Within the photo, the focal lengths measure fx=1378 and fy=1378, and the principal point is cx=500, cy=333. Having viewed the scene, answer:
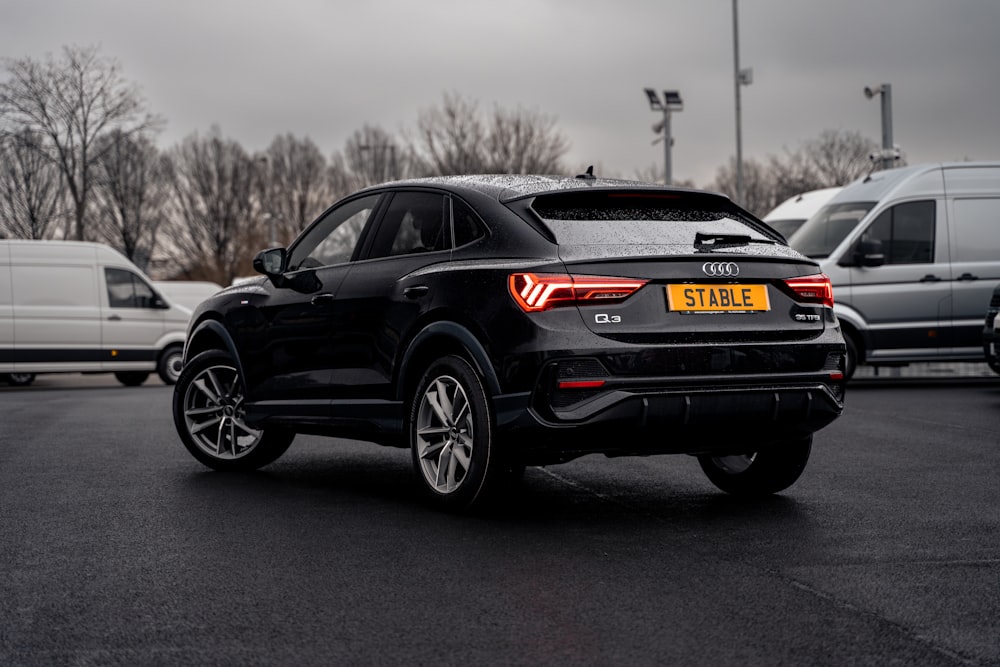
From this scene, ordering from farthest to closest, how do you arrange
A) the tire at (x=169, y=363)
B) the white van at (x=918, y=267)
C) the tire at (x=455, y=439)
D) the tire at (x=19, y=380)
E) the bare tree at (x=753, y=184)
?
the bare tree at (x=753, y=184) → the tire at (x=19, y=380) → the tire at (x=169, y=363) → the white van at (x=918, y=267) → the tire at (x=455, y=439)

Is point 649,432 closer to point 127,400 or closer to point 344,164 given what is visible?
point 127,400

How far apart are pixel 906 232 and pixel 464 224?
35.9ft

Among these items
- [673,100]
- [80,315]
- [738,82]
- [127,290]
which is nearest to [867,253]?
[127,290]

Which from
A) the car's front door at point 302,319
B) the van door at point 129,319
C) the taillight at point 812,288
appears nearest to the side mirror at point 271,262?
the car's front door at point 302,319

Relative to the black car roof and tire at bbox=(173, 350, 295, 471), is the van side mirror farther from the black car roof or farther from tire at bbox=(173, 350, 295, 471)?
the black car roof

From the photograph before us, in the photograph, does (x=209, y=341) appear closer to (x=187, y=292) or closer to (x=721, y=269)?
(x=721, y=269)

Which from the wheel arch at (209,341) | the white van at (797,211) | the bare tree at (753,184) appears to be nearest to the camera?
the wheel arch at (209,341)

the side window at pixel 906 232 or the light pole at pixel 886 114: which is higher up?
the light pole at pixel 886 114

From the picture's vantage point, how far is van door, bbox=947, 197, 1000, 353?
16219mm

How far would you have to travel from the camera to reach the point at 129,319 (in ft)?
73.5

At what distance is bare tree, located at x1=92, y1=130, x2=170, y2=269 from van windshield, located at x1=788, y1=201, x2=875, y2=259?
54.2 meters

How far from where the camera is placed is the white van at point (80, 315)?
21719mm

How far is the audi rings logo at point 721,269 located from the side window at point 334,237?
220cm

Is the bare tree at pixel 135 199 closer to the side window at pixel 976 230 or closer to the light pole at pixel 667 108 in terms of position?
the light pole at pixel 667 108
